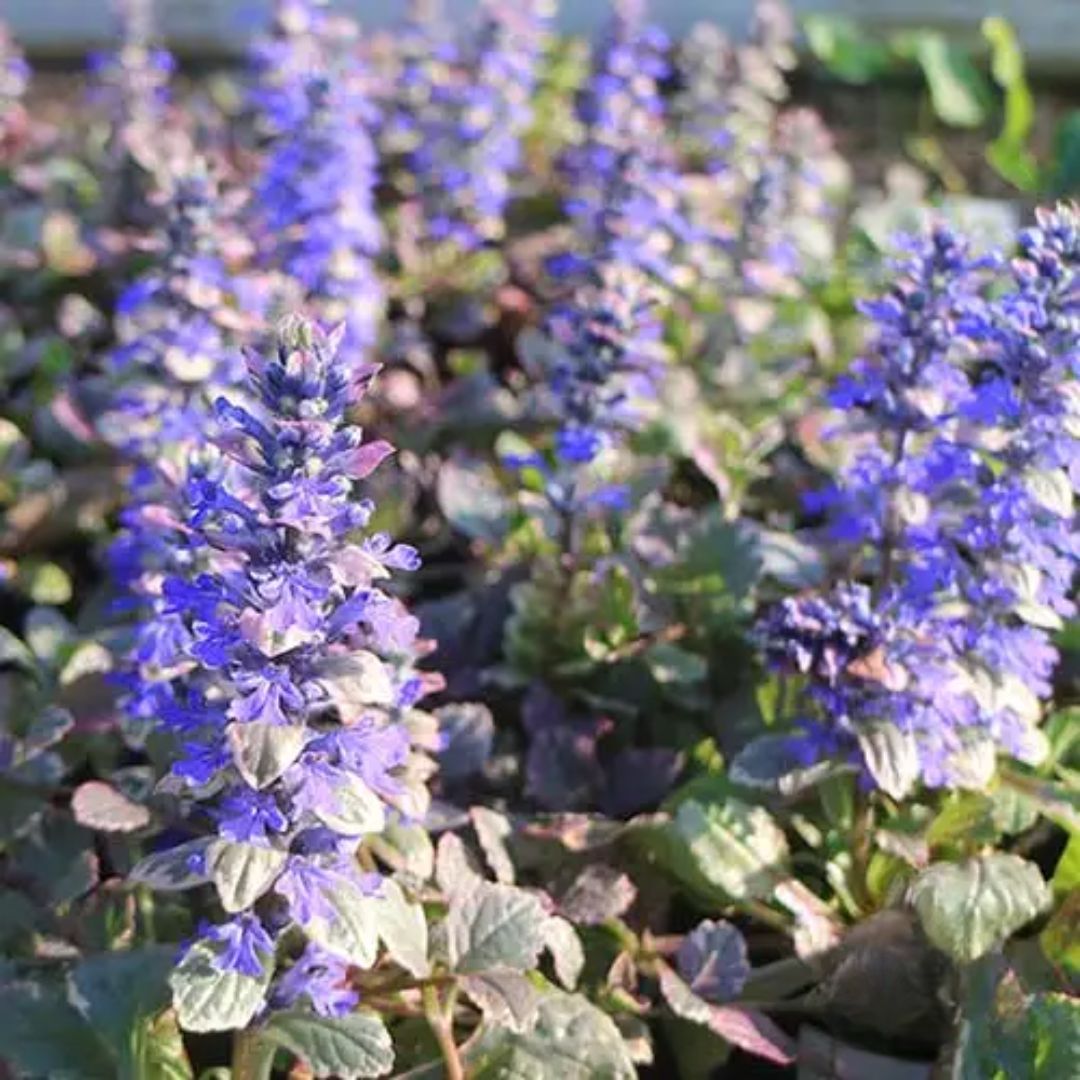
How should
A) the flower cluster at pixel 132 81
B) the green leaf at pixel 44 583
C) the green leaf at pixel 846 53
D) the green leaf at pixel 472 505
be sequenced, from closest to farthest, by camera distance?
the green leaf at pixel 472 505 → the green leaf at pixel 44 583 → the flower cluster at pixel 132 81 → the green leaf at pixel 846 53

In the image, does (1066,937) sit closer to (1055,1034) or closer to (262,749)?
(1055,1034)

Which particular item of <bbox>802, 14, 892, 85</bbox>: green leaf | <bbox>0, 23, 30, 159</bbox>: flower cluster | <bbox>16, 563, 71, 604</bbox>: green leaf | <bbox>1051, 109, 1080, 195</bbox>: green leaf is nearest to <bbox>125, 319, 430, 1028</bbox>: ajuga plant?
<bbox>16, 563, 71, 604</bbox>: green leaf

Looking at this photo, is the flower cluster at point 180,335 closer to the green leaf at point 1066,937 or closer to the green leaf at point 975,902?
the green leaf at point 975,902

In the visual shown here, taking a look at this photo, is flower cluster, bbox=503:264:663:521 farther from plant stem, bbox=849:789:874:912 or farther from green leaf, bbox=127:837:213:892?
green leaf, bbox=127:837:213:892

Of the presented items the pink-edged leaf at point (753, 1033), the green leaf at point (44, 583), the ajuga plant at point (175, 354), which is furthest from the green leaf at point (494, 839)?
the green leaf at point (44, 583)

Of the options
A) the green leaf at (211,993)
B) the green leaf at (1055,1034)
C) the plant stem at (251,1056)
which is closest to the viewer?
the green leaf at (211,993)

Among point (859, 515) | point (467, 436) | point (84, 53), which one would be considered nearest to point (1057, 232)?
point (859, 515)

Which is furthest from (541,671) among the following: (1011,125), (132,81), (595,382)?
(1011,125)
